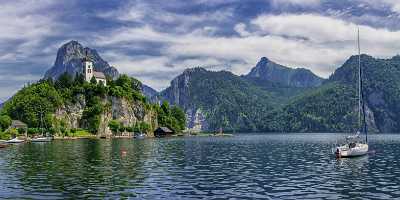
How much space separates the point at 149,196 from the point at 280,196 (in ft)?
37.3

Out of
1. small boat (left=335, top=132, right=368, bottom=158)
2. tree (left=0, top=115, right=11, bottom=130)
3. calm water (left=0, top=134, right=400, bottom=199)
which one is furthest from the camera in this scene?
tree (left=0, top=115, right=11, bottom=130)

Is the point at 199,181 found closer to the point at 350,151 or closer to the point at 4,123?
the point at 350,151

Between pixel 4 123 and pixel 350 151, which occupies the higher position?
pixel 4 123

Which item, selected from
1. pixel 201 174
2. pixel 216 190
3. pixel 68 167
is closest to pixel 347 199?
pixel 216 190

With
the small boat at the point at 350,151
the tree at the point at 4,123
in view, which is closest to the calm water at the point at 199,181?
the small boat at the point at 350,151

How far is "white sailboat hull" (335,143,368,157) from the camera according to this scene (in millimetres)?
83556

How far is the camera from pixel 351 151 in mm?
85438

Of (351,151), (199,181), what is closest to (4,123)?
(351,151)

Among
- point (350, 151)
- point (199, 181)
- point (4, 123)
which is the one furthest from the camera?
point (4, 123)

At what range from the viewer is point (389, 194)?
1592 inches

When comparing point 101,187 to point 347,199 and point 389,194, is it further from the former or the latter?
point 389,194

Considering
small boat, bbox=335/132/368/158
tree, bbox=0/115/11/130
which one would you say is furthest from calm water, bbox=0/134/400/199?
tree, bbox=0/115/11/130

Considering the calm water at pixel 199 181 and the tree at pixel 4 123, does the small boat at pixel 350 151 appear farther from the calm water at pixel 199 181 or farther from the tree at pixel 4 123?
the tree at pixel 4 123

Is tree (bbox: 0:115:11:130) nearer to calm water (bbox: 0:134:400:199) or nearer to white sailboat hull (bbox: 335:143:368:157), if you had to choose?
calm water (bbox: 0:134:400:199)
